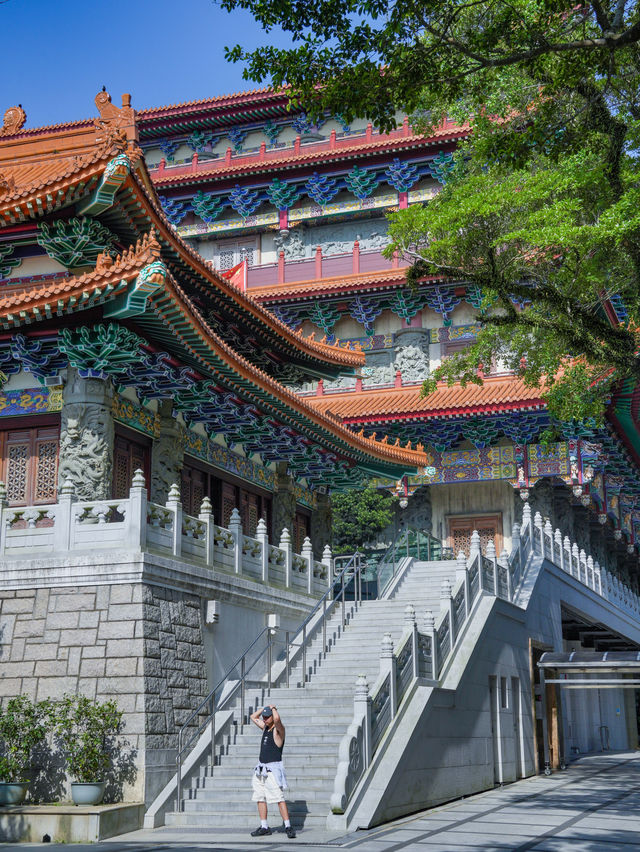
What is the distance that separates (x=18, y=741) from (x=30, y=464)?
448cm

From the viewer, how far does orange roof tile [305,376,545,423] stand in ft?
88.8

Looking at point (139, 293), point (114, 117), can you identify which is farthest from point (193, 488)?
point (114, 117)

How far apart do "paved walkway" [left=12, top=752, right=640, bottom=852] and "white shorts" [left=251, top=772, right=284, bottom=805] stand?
44 centimetres

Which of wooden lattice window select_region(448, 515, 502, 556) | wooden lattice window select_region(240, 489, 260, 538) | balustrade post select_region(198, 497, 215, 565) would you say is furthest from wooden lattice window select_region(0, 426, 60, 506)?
wooden lattice window select_region(448, 515, 502, 556)

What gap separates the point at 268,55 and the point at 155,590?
712 centimetres

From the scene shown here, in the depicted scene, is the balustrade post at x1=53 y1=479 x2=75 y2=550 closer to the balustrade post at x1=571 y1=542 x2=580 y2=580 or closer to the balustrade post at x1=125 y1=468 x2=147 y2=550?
the balustrade post at x1=125 y1=468 x2=147 y2=550

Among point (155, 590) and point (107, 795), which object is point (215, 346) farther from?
point (107, 795)

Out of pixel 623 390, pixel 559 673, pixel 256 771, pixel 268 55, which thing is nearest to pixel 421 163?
pixel 623 390

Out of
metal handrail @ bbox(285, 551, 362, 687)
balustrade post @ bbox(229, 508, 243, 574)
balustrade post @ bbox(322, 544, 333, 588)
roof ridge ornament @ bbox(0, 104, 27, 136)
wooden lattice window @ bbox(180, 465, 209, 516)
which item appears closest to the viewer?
metal handrail @ bbox(285, 551, 362, 687)

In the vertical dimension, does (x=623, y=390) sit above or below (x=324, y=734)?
above

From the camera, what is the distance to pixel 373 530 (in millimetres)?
28875

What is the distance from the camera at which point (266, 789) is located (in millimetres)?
12664

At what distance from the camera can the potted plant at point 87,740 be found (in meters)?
13.0

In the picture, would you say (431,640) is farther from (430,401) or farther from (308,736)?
(430,401)
